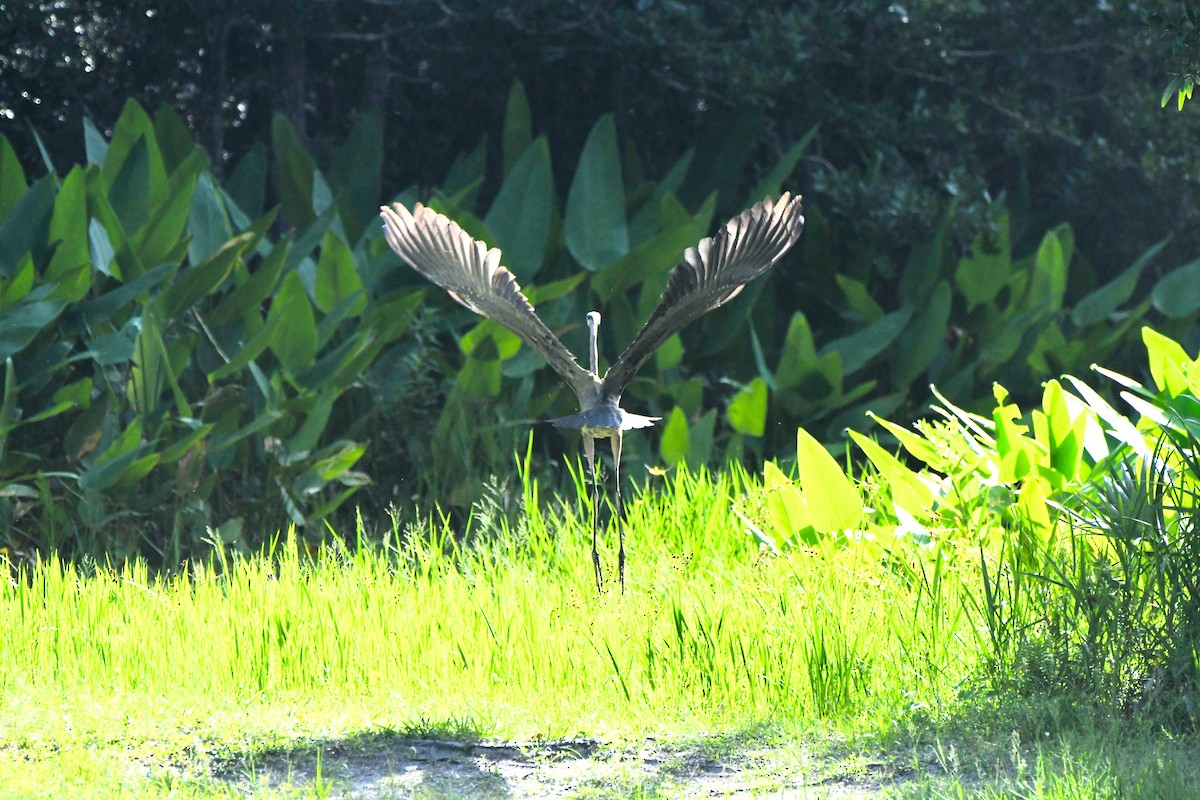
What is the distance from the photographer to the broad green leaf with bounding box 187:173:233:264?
641 centimetres

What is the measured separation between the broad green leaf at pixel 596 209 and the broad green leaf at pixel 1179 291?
10.1ft

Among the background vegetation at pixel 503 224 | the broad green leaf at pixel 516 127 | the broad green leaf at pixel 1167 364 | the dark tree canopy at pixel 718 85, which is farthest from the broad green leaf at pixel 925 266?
the broad green leaf at pixel 1167 364

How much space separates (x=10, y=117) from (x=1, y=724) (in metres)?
5.34

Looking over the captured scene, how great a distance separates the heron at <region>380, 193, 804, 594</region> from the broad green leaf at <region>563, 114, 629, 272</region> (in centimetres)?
293

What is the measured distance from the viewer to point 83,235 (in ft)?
19.0

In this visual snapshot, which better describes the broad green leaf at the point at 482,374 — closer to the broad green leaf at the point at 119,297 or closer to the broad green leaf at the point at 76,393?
the broad green leaf at the point at 119,297

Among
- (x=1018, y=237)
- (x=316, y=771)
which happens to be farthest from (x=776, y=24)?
(x=316, y=771)

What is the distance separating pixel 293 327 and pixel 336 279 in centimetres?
45

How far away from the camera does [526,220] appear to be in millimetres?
6926

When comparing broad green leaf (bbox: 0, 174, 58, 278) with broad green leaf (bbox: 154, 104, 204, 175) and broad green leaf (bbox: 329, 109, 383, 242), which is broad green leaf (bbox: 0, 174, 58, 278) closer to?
broad green leaf (bbox: 154, 104, 204, 175)

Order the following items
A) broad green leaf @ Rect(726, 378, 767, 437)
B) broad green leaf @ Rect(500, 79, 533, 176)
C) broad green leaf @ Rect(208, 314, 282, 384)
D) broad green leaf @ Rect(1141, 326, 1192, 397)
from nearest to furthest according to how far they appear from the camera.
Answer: broad green leaf @ Rect(1141, 326, 1192, 397), broad green leaf @ Rect(208, 314, 282, 384), broad green leaf @ Rect(726, 378, 767, 437), broad green leaf @ Rect(500, 79, 533, 176)

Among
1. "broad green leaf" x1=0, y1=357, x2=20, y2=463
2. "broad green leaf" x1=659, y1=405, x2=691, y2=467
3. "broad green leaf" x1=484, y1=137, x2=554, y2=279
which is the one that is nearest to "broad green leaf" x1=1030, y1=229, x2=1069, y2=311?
"broad green leaf" x1=659, y1=405, x2=691, y2=467

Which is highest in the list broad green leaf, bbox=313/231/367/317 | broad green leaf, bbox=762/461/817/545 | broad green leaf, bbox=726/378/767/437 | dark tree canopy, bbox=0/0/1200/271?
dark tree canopy, bbox=0/0/1200/271

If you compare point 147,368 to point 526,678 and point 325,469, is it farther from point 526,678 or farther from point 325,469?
point 526,678
